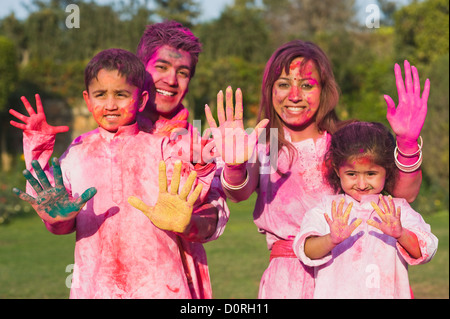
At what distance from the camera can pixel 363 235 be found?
117 inches

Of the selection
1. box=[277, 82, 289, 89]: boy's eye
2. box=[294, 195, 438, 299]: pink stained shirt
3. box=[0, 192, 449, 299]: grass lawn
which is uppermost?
box=[277, 82, 289, 89]: boy's eye

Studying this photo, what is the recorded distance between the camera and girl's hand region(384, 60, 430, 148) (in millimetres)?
2879

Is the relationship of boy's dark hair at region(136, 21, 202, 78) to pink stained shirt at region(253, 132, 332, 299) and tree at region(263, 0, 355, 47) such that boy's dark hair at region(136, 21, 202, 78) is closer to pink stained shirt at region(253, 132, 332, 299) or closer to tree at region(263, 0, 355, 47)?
pink stained shirt at region(253, 132, 332, 299)

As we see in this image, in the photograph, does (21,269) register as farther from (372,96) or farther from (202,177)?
(372,96)

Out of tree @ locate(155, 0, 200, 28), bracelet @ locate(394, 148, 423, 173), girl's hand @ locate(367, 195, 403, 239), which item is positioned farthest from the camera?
tree @ locate(155, 0, 200, 28)

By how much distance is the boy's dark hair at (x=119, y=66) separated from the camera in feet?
9.19

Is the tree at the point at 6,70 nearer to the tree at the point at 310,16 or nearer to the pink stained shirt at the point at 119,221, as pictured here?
the pink stained shirt at the point at 119,221

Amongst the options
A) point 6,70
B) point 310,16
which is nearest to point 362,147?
point 6,70

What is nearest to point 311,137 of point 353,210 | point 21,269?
point 353,210

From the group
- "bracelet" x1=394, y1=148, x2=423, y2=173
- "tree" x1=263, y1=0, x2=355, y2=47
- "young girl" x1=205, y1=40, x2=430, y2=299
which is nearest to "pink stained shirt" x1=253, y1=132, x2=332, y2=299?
"young girl" x1=205, y1=40, x2=430, y2=299

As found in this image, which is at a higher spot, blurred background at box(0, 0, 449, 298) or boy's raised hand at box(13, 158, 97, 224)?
blurred background at box(0, 0, 449, 298)

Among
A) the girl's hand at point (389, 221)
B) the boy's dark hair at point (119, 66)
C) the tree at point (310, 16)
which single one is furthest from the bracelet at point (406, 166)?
the tree at point (310, 16)

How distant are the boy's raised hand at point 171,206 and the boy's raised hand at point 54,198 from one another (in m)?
0.23

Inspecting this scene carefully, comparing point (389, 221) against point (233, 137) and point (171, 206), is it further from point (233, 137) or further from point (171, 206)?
point (171, 206)
